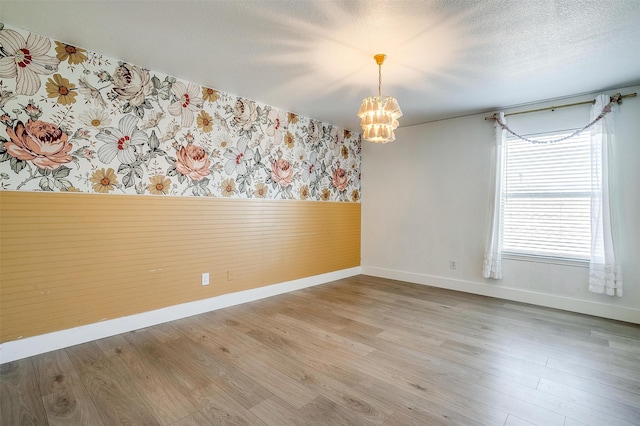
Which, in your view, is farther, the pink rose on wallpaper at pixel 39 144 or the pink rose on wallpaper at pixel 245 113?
the pink rose on wallpaper at pixel 245 113

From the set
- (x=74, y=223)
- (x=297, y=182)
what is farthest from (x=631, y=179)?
(x=74, y=223)

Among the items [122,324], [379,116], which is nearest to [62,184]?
[122,324]

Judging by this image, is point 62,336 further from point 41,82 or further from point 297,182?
point 297,182

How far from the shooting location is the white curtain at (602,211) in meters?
3.09

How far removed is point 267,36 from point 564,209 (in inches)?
145

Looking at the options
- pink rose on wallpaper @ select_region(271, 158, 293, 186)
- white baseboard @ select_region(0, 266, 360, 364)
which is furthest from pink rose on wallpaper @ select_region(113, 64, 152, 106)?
white baseboard @ select_region(0, 266, 360, 364)

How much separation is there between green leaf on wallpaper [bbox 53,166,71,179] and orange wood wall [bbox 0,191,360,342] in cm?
15

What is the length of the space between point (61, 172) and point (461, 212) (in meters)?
4.50

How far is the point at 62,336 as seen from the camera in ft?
7.72

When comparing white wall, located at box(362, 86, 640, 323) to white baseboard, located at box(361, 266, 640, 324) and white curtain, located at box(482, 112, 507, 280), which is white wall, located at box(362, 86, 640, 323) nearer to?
white baseboard, located at box(361, 266, 640, 324)

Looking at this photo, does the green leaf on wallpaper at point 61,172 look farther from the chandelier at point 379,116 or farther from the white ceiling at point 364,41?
the chandelier at point 379,116

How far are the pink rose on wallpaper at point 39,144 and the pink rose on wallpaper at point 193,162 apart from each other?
0.89 meters

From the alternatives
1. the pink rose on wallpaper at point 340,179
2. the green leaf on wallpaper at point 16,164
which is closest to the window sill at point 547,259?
the pink rose on wallpaper at point 340,179

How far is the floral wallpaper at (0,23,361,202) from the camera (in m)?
2.20
